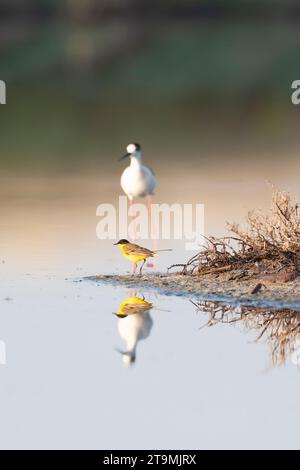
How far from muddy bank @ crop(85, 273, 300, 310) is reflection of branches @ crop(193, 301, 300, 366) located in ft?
0.49

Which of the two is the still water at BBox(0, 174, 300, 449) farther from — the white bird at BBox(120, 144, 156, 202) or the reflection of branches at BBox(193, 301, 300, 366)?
the white bird at BBox(120, 144, 156, 202)

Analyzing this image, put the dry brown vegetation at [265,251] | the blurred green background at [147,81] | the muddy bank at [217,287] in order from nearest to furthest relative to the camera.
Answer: the muddy bank at [217,287] < the dry brown vegetation at [265,251] < the blurred green background at [147,81]

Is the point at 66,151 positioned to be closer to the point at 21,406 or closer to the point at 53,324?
the point at 53,324

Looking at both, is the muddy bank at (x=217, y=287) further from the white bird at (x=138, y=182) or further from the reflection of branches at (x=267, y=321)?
the white bird at (x=138, y=182)

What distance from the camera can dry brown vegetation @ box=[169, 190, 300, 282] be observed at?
810 centimetres

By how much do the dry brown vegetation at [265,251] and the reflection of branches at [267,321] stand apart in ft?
2.27

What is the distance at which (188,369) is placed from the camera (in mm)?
5922

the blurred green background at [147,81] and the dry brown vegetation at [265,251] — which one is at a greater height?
the blurred green background at [147,81]

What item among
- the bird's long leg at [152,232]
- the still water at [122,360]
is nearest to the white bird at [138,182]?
the bird's long leg at [152,232]

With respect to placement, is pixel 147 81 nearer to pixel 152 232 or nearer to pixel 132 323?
pixel 152 232

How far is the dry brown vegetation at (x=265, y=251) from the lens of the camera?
26.6 ft

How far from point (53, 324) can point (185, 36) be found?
88.6 ft

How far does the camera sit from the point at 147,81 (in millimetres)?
24734

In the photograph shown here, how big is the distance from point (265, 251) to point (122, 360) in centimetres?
231
